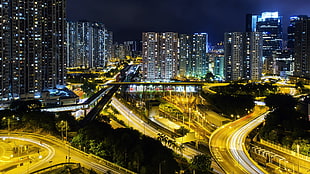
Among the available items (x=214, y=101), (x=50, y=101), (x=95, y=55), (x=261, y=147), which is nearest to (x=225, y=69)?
(x=214, y=101)

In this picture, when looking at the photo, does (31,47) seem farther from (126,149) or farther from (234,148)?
(234,148)

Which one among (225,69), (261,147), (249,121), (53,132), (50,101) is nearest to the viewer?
(53,132)

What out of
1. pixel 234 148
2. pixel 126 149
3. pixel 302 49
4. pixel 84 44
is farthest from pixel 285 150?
pixel 84 44

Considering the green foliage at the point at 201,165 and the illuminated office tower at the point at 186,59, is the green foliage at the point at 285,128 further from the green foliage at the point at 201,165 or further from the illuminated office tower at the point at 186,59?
the illuminated office tower at the point at 186,59

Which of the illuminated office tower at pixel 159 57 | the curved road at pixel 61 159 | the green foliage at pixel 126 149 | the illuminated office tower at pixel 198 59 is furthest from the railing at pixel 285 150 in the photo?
the illuminated office tower at pixel 198 59

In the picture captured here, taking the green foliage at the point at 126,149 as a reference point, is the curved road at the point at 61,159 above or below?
below

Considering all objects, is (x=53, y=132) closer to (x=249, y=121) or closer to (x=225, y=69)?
(x=249, y=121)
